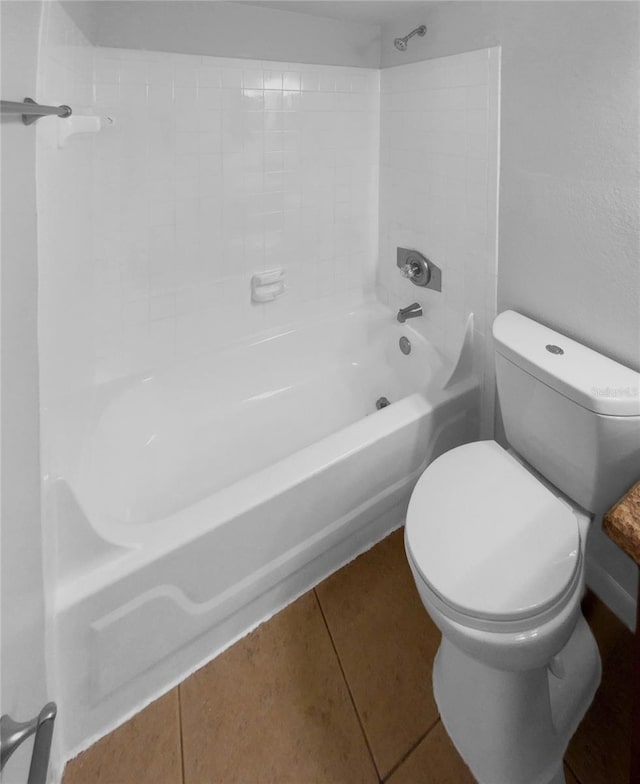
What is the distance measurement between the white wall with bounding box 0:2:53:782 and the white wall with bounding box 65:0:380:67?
25.4 inches

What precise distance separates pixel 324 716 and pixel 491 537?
26.8 inches

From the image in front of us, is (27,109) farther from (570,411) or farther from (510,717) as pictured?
(510,717)

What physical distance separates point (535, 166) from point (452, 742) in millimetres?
1614

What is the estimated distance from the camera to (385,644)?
1425 mm

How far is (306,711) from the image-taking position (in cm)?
127

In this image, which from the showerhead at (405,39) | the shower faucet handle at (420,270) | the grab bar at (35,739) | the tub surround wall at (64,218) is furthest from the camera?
the shower faucet handle at (420,270)

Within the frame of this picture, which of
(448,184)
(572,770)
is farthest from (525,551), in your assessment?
(448,184)

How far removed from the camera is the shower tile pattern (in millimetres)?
1602

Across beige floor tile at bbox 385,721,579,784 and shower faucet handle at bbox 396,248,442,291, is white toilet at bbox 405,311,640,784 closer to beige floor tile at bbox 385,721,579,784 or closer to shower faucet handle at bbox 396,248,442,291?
beige floor tile at bbox 385,721,579,784

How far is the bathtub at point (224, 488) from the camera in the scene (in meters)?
1.12

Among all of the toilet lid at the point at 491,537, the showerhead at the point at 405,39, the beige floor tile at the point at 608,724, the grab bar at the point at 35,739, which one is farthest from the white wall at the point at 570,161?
the grab bar at the point at 35,739

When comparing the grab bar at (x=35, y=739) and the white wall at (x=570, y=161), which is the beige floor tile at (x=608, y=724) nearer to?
the white wall at (x=570, y=161)

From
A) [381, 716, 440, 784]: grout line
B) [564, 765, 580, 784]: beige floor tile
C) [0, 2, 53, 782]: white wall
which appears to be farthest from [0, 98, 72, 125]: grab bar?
[564, 765, 580, 784]: beige floor tile

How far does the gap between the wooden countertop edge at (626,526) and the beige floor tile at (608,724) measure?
2.68 feet
